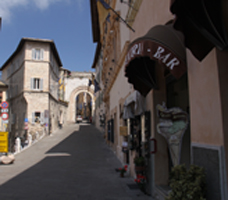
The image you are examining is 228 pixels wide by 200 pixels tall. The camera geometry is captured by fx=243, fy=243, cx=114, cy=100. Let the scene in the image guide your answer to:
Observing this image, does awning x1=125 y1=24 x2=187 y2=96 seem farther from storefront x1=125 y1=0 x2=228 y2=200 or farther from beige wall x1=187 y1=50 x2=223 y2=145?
beige wall x1=187 y1=50 x2=223 y2=145

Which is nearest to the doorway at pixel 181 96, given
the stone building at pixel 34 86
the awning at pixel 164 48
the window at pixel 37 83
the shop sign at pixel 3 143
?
the awning at pixel 164 48

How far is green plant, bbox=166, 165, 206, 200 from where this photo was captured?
305 cm

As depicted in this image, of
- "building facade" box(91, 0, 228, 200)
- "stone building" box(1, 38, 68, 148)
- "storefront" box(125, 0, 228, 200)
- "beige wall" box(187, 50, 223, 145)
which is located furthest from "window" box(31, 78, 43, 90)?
"beige wall" box(187, 50, 223, 145)

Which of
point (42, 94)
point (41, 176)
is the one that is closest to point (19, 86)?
point (42, 94)

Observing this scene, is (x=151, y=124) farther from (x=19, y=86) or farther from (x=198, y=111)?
(x=19, y=86)

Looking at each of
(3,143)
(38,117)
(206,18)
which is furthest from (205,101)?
(38,117)

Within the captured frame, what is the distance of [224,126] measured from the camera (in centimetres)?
296

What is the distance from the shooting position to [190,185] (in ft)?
10.1

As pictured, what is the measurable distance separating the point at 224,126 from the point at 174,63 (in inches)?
51.7

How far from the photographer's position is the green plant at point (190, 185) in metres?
3.05

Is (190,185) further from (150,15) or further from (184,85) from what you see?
(150,15)

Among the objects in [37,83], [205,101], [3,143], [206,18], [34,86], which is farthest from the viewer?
[37,83]

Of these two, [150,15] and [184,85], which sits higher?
[150,15]

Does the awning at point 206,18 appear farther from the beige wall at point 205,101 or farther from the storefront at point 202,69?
the beige wall at point 205,101
